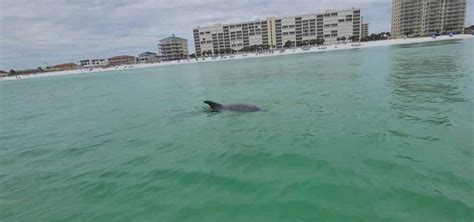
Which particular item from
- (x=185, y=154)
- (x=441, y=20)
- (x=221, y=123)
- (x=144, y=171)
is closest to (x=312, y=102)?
(x=221, y=123)

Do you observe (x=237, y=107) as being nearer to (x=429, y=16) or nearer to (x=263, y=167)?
(x=263, y=167)

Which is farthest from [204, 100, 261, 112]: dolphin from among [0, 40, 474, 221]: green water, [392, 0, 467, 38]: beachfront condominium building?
[392, 0, 467, 38]: beachfront condominium building

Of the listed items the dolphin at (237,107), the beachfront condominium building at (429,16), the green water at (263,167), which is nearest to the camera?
the green water at (263,167)

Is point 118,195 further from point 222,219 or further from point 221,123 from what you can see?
point 221,123

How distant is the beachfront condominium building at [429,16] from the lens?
6412 inches

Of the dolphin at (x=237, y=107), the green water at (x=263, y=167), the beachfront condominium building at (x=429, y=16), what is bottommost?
the green water at (x=263, y=167)

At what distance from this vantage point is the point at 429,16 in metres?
169

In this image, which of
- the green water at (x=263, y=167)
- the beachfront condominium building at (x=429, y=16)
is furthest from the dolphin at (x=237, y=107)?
the beachfront condominium building at (x=429, y=16)

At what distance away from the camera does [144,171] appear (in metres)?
8.68

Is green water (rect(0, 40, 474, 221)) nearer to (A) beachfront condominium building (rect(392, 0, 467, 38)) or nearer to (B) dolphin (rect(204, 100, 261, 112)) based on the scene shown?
(B) dolphin (rect(204, 100, 261, 112))

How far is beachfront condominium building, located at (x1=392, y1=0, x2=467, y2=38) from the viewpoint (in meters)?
163

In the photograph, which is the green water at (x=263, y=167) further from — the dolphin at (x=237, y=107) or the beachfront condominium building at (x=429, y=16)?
the beachfront condominium building at (x=429, y=16)

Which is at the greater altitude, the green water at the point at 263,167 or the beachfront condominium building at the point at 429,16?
the beachfront condominium building at the point at 429,16

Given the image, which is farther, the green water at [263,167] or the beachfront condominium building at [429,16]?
the beachfront condominium building at [429,16]
